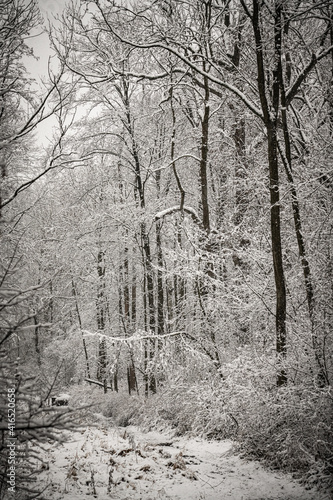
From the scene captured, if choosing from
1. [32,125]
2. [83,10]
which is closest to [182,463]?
[32,125]

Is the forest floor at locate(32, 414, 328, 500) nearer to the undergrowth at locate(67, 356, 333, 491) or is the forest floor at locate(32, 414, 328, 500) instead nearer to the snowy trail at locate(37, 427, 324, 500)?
the snowy trail at locate(37, 427, 324, 500)

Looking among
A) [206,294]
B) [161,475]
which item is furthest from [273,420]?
[206,294]

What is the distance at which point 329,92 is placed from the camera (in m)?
5.04

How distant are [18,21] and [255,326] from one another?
6.99 meters

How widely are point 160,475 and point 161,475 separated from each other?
14mm

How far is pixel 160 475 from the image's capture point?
4293mm

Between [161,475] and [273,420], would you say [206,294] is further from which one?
[161,475]

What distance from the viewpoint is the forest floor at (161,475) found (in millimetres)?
3695

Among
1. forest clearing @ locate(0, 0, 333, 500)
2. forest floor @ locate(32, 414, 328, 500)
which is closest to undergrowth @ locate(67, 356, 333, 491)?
forest clearing @ locate(0, 0, 333, 500)

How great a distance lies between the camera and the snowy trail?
12.1 ft

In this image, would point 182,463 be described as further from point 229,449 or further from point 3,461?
point 3,461

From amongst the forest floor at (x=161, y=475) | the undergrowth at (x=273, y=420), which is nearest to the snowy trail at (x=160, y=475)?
the forest floor at (x=161, y=475)

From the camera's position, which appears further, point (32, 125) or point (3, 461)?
point (32, 125)

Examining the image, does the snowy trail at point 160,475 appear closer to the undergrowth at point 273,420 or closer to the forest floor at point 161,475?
the forest floor at point 161,475
